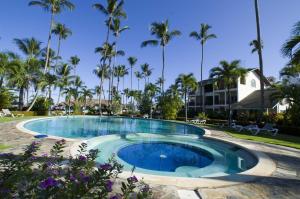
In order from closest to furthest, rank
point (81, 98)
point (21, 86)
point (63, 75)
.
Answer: point (21, 86) < point (63, 75) < point (81, 98)

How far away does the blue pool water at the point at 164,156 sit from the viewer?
9704 mm

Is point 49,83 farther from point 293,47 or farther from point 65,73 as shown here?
point 293,47

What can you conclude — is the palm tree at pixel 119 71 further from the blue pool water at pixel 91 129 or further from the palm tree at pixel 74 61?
the blue pool water at pixel 91 129

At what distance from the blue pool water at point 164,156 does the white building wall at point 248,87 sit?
97.0 ft

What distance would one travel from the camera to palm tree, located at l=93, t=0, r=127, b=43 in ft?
116

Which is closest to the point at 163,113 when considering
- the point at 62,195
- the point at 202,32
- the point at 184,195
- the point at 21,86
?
the point at 202,32

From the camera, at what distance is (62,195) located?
230cm

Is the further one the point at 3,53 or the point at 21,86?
the point at 21,86

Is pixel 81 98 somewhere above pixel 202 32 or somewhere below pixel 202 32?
below

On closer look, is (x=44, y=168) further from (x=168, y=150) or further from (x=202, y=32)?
(x=202, y=32)

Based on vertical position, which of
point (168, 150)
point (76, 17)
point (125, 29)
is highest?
point (125, 29)

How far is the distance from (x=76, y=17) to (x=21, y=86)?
13.5 meters

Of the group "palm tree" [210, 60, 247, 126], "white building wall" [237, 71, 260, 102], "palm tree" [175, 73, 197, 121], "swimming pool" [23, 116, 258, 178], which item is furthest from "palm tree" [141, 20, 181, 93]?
"swimming pool" [23, 116, 258, 178]

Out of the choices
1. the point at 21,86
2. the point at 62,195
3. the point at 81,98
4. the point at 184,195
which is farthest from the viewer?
the point at 81,98
